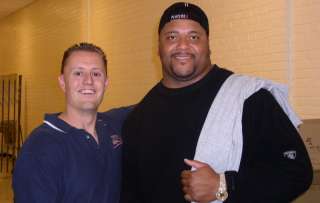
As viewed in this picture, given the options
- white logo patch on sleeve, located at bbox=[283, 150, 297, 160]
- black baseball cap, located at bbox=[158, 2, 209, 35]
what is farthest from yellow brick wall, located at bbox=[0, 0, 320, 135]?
white logo patch on sleeve, located at bbox=[283, 150, 297, 160]

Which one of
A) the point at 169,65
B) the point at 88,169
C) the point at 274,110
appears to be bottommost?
the point at 88,169

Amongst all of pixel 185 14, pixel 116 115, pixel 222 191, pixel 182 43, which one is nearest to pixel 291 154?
pixel 222 191

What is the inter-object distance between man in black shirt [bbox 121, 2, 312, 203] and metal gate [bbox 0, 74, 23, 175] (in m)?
6.51

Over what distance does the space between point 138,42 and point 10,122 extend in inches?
173

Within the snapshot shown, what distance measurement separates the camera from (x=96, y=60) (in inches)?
73.2

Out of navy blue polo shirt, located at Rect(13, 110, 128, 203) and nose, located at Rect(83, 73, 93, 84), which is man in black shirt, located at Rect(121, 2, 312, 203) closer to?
navy blue polo shirt, located at Rect(13, 110, 128, 203)

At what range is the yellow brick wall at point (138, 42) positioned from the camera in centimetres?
314

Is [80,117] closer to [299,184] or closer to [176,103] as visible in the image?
[176,103]

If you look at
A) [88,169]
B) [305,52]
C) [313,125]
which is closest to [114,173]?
[88,169]

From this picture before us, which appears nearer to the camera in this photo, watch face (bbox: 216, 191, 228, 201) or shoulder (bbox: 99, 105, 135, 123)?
watch face (bbox: 216, 191, 228, 201)

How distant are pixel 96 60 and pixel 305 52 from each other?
74.2 inches

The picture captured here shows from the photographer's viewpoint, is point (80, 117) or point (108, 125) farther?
point (108, 125)

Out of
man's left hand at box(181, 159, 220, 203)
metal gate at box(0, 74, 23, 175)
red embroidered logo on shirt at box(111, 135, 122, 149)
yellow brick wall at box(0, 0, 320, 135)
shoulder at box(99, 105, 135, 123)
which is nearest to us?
man's left hand at box(181, 159, 220, 203)

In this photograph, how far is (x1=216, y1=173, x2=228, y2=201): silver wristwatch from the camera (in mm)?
1511
